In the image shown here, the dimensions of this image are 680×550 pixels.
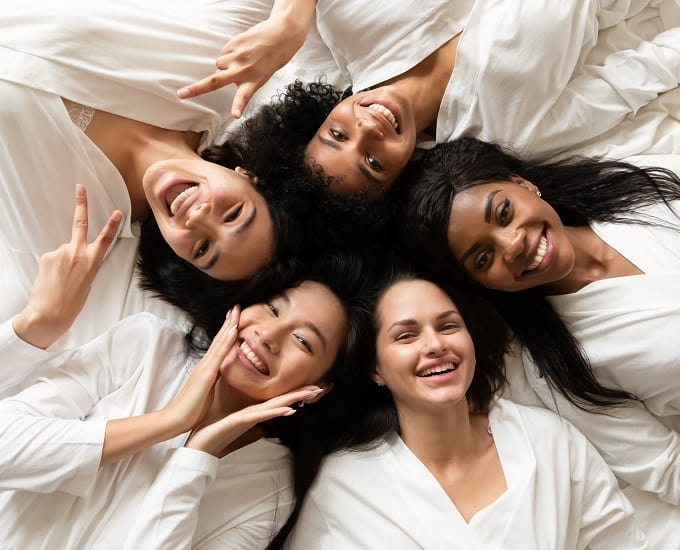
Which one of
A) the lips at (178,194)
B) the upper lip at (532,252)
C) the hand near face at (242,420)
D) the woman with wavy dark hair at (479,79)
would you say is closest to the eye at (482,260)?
the upper lip at (532,252)

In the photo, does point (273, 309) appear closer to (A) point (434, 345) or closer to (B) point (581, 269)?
(A) point (434, 345)

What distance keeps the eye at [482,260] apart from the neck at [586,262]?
1.03ft

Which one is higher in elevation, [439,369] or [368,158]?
[368,158]

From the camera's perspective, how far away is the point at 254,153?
1.98m

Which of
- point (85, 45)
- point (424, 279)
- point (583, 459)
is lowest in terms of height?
point (583, 459)

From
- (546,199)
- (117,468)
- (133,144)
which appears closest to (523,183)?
(546,199)

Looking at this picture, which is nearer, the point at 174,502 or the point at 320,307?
the point at 174,502

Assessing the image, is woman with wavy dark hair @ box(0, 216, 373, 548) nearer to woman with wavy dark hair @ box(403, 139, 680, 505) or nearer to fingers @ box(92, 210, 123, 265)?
fingers @ box(92, 210, 123, 265)

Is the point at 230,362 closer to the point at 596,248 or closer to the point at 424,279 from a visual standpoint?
the point at 424,279

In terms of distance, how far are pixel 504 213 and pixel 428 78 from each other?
563mm

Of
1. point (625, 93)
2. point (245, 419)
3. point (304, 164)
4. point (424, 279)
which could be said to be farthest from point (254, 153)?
point (625, 93)

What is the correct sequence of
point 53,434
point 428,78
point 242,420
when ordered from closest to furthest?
point 53,434 → point 242,420 → point 428,78

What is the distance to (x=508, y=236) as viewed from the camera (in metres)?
1.79

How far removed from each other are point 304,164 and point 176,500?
101 cm
